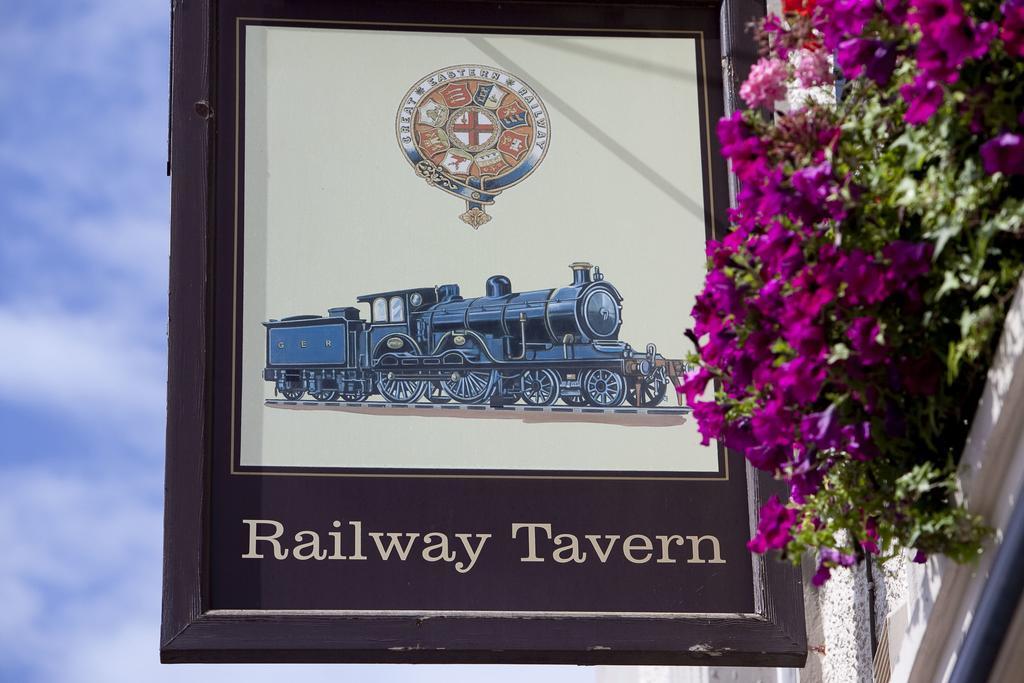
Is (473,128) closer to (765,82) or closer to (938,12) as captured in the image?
(765,82)

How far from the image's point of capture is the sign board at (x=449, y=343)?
3.78 metres

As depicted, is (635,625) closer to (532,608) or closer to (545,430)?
(532,608)

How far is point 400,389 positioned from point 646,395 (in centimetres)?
60

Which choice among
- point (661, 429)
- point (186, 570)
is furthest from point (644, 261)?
point (186, 570)

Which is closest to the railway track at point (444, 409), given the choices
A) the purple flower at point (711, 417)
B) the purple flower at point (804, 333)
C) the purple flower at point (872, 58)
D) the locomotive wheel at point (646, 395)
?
the locomotive wheel at point (646, 395)

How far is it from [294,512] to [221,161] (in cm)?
92

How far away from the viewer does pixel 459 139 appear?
14.0 feet

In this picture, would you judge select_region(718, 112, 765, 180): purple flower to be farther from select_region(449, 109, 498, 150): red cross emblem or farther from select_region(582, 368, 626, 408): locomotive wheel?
select_region(449, 109, 498, 150): red cross emblem

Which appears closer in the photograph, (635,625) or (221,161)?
(635,625)

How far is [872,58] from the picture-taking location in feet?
9.04

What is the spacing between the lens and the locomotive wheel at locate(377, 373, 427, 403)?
398 centimetres

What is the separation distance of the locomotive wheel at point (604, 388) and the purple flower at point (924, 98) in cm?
149

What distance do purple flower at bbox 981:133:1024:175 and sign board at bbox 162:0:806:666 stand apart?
1.50 metres

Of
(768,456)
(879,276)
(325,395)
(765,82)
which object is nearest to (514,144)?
(325,395)
